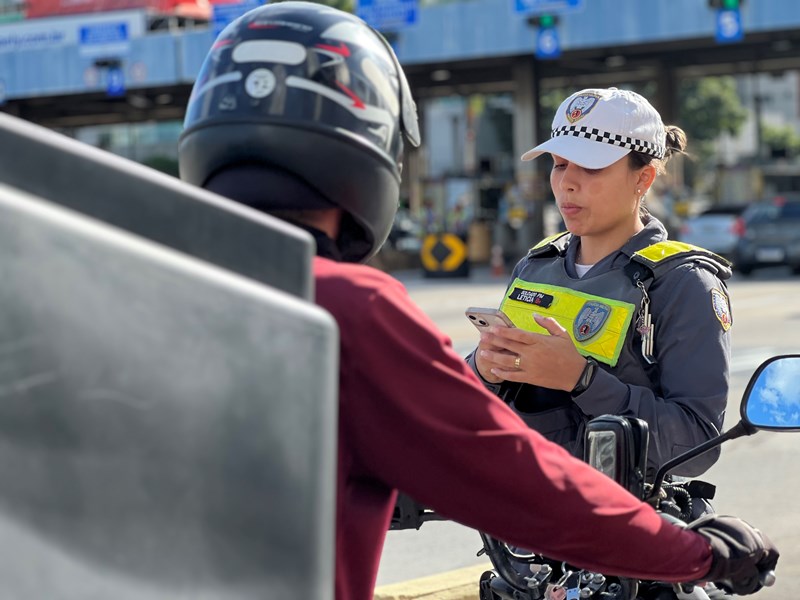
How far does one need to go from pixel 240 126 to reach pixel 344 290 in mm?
377

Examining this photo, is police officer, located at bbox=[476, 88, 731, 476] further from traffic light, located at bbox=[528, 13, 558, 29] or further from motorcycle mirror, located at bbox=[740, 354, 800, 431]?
traffic light, located at bbox=[528, 13, 558, 29]

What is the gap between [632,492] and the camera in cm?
247

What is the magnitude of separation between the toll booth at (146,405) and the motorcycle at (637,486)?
994 millimetres

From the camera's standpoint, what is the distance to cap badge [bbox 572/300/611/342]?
3176 mm

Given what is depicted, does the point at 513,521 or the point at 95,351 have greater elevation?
the point at 95,351

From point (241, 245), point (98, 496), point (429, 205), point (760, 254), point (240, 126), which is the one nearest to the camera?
point (98, 496)

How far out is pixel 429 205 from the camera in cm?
3338

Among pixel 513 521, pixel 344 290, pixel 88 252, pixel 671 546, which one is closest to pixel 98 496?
pixel 88 252

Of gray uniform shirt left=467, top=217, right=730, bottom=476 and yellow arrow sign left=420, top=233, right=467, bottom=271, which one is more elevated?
gray uniform shirt left=467, top=217, right=730, bottom=476

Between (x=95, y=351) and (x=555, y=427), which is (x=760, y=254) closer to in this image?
(x=555, y=427)

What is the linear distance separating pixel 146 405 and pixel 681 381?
6.37ft

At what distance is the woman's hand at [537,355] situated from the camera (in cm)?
294

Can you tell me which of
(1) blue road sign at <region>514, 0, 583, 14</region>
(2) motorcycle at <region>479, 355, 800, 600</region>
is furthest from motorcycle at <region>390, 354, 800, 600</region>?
(1) blue road sign at <region>514, 0, 583, 14</region>

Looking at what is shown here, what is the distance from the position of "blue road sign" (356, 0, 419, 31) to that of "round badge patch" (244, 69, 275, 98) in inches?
1134
